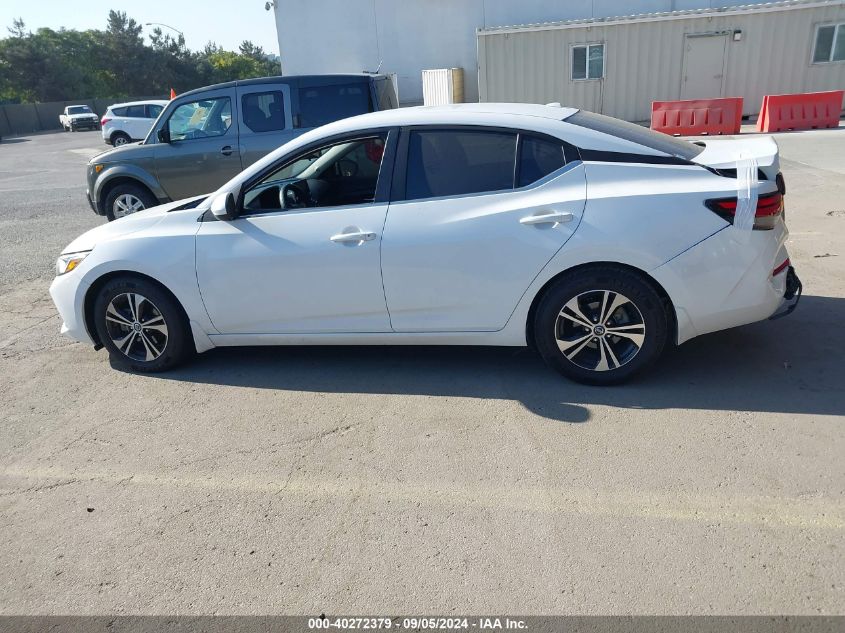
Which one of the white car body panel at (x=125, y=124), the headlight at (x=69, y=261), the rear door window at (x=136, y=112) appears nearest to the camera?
the headlight at (x=69, y=261)

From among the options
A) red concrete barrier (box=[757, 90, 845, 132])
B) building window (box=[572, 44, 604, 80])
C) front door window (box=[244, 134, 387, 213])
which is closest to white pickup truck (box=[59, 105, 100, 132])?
building window (box=[572, 44, 604, 80])

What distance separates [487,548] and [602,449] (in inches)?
37.4

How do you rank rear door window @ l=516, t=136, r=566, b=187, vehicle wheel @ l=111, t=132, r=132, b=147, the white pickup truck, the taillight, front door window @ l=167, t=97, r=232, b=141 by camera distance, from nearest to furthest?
the taillight
rear door window @ l=516, t=136, r=566, b=187
front door window @ l=167, t=97, r=232, b=141
vehicle wheel @ l=111, t=132, r=132, b=147
the white pickup truck

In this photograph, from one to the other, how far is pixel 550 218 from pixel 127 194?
23.4 ft

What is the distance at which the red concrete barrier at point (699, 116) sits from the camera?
1647cm

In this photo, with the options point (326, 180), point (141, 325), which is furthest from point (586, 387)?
point (141, 325)

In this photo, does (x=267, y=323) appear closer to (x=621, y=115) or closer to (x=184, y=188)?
(x=184, y=188)

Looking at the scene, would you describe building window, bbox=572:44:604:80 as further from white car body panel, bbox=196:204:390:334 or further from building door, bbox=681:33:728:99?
white car body panel, bbox=196:204:390:334

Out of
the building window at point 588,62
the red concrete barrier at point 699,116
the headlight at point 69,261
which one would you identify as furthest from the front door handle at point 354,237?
the building window at point 588,62

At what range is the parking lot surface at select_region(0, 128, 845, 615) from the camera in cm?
256

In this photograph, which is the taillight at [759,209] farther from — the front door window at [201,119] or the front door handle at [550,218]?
the front door window at [201,119]

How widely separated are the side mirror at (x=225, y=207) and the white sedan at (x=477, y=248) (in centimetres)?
1

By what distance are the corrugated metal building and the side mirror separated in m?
17.4

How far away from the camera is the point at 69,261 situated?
4629 millimetres
